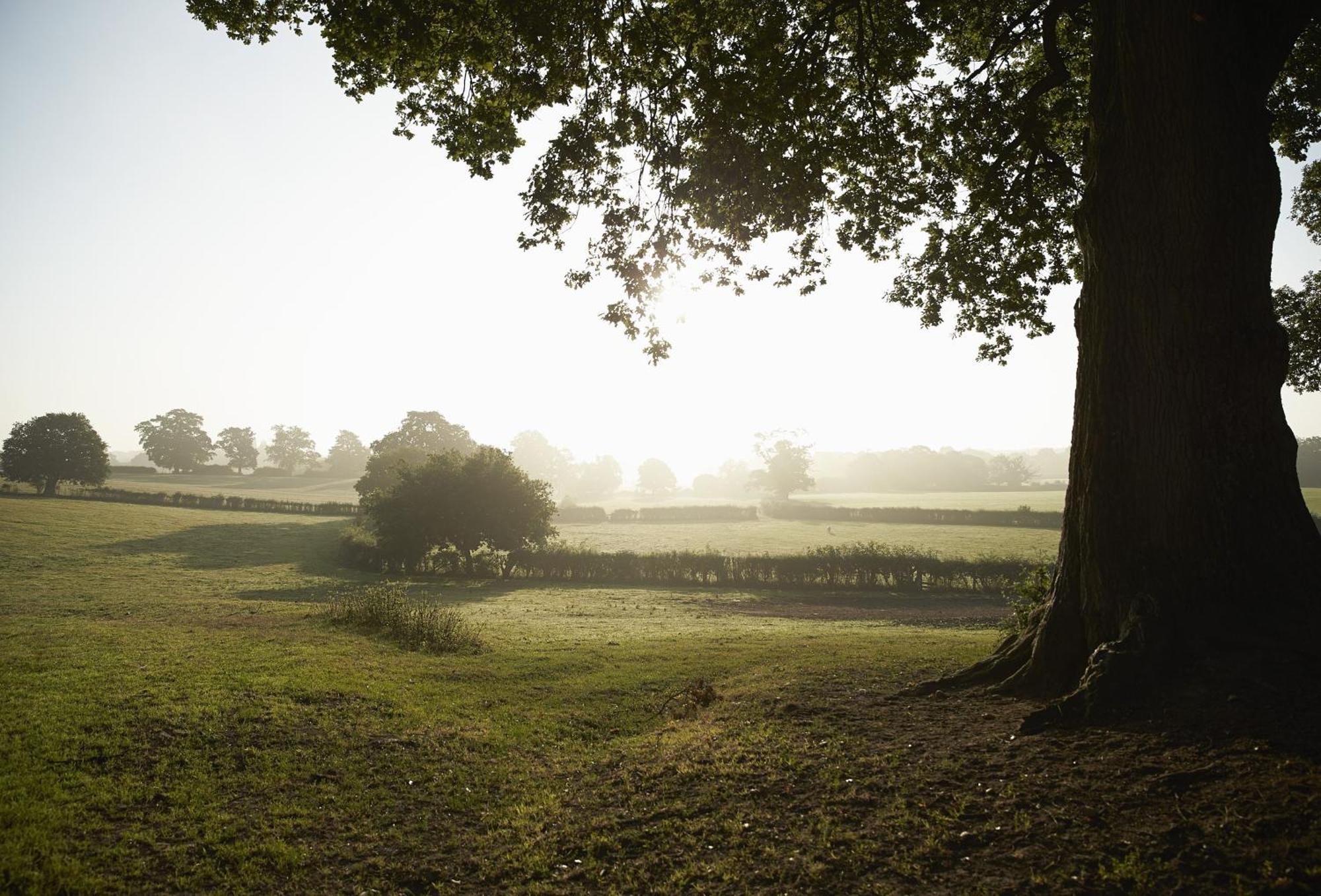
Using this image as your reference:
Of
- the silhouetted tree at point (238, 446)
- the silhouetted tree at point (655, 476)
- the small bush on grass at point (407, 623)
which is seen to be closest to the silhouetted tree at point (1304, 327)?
the small bush on grass at point (407, 623)

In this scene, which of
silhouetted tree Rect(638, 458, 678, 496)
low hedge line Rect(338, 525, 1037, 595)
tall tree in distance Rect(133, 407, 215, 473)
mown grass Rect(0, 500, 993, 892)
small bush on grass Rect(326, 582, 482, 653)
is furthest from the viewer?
silhouetted tree Rect(638, 458, 678, 496)

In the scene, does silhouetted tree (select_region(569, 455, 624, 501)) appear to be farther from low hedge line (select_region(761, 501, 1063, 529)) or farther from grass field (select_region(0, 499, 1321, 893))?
grass field (select_region(0, 499, 1321, 893))

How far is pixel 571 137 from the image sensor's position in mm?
10273

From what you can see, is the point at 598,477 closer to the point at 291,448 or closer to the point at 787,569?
the point at 291,448

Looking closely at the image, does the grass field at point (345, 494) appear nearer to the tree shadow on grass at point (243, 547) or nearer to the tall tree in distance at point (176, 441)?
the tall tree in distance at point (176, 441)

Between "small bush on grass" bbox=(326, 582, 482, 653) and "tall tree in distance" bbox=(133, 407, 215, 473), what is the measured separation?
132191 mm

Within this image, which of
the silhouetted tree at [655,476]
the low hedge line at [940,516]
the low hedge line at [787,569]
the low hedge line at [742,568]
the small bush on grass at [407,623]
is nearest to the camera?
the small bush on grass at [407,623]

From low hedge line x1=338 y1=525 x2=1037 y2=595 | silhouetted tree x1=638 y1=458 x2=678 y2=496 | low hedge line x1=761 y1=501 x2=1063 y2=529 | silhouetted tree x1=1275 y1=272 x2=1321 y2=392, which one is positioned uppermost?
silhouetted tree x1=1275 y1=272 x2=1321 y2=392

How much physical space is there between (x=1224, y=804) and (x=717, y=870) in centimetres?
368

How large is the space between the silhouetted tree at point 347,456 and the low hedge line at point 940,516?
9650cm

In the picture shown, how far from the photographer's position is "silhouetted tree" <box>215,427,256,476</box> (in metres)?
147

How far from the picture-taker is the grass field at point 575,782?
450 centimetres

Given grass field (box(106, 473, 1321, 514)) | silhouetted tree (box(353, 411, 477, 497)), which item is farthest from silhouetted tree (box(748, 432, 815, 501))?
silhouetted tree (box(353, 411, 477, 497))

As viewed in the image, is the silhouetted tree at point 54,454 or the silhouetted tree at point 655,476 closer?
the silhouetted tree at point 54,454
